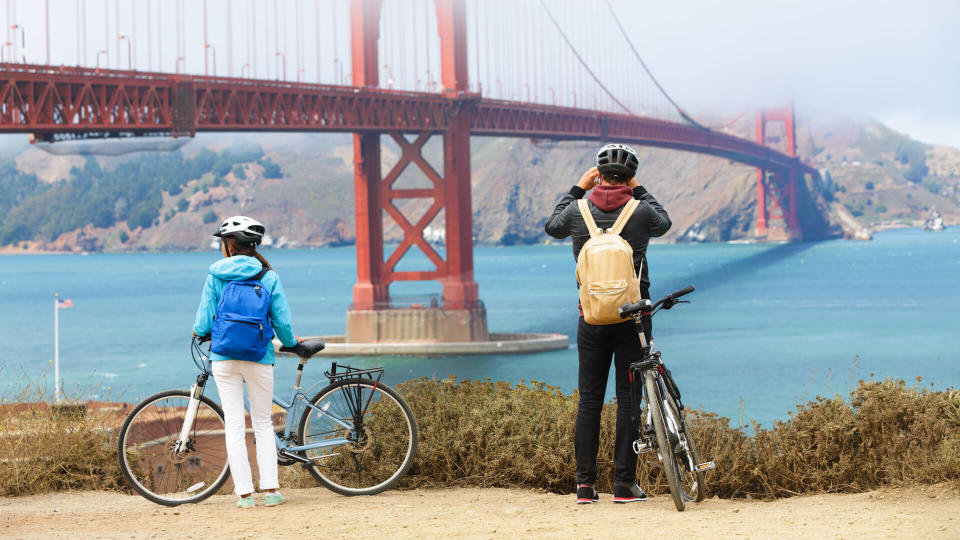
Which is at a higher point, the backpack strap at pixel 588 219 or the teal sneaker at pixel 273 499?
the backpack strap at pixel 588 219

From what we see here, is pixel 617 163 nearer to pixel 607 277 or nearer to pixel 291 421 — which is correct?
pixel 607 277

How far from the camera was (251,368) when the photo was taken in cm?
556

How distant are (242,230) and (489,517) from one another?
1747mm

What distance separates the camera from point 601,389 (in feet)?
17.9

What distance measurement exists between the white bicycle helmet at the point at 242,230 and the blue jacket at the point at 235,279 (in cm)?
10

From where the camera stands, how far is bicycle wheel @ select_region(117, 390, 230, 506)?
5809 mm

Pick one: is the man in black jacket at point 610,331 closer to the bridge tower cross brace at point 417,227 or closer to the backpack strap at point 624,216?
the backpack strap at point 624,216

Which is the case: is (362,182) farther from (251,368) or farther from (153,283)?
(153,283)

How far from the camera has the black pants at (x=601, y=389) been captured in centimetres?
530

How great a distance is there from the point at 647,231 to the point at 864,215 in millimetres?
199173

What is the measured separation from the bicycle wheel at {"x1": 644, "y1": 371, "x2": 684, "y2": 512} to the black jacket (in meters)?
0.46

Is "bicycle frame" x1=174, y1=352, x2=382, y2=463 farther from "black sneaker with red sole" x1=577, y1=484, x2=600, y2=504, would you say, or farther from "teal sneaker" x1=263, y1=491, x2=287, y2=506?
"black sneaker with red sole" x1=577, y1=484, x2=600, y2=504

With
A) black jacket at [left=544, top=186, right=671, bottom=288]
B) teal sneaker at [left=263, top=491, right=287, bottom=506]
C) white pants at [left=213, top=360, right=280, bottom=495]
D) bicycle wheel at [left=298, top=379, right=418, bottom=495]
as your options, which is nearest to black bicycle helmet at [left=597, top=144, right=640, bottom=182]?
black jacket at [left=544, top=186, right=671, bottom=288]

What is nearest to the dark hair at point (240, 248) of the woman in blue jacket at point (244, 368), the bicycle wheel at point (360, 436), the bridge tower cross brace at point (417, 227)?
the woman in blue jacket at point (244, 368)
